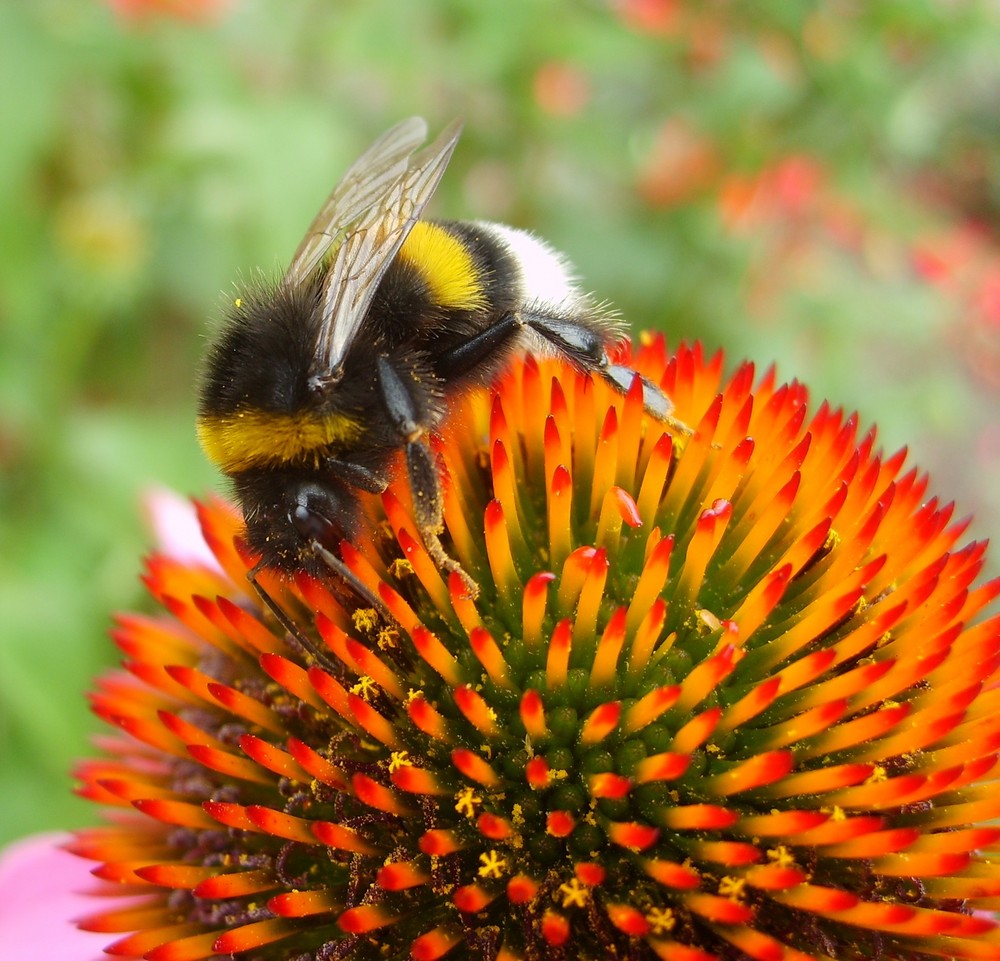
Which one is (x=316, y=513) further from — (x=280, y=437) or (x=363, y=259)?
(x=363, y=259)

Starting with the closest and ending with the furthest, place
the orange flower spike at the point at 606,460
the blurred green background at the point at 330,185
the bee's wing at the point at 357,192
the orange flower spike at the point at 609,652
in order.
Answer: the orange flower spike at the point at 609,652 → the orange flower spike at the point at 606,460 → the bee's wing at the point at 357,192 → the blurred green background at the point at 330,185

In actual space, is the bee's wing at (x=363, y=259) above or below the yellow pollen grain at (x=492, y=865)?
above

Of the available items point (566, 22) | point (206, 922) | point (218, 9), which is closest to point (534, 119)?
point (566, 22)

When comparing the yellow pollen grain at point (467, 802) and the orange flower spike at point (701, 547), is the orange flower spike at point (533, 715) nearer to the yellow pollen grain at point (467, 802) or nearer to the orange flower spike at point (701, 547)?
the yellow pollen grain at point (467, 802)

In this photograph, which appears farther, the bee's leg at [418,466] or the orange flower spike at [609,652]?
the bee's leg at [418,466]

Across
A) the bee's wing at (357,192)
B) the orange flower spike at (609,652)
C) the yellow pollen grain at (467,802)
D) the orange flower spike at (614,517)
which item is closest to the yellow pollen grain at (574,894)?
the yellow pollen grain at (467,802)

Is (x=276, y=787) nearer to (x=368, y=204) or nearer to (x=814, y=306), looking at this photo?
(x=368, y=204)
